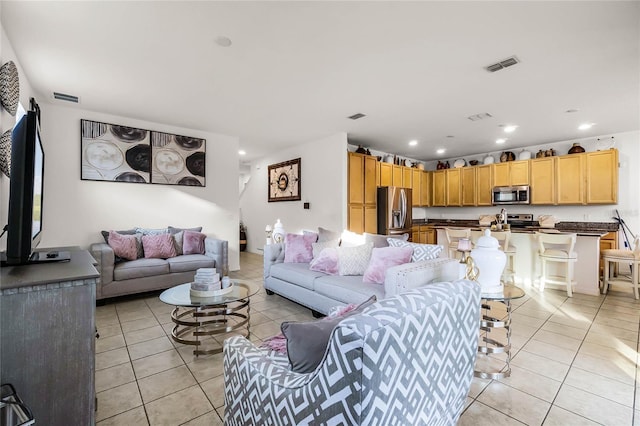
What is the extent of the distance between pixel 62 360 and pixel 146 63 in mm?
2643

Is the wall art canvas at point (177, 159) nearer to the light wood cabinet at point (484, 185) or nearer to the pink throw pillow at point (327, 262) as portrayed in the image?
the pink throw pillow at point (327, 262)

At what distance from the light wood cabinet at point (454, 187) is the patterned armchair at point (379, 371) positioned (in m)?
6.31

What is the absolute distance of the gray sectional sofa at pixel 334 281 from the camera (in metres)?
2.25

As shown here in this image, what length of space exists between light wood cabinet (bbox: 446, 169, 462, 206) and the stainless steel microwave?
0.80 m

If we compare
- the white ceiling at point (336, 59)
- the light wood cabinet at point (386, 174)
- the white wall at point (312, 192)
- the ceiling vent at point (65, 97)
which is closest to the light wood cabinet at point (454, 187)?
the light wood cabinet at point (386, 174)

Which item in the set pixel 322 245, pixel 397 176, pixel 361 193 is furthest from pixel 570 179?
pixel 322 245

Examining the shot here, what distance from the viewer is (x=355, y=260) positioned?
3.06 m

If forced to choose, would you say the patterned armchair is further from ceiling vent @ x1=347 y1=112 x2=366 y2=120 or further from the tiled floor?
ceiling vent @ x1=347 y1=112 x2=366 y2=120

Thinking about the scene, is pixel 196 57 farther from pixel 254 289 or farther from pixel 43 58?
pixel 254 289

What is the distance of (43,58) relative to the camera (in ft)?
8.76

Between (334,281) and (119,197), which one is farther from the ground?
(119,197)

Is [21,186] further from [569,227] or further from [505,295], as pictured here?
[569,227]

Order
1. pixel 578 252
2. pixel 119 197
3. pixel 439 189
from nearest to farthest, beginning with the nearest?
pixel 578 252, pixel 119 197, pixel 439 189

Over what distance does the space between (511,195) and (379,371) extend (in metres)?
6.55
